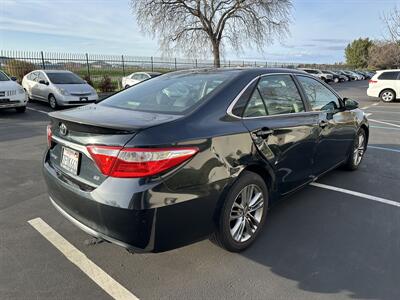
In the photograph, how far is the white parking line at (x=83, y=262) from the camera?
241 cm

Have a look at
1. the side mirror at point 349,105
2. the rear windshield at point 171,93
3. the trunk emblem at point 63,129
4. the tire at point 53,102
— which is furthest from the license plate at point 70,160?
the tire at point 53,102

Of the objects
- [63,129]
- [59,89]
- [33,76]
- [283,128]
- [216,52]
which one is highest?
[216,52]

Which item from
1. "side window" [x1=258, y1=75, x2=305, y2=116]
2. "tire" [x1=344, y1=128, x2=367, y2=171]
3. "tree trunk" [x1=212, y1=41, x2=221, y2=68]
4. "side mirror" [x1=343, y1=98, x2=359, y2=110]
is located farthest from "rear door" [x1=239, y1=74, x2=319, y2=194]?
"tree trunk" [x1=212, y1=41, x2=221, y2=68]

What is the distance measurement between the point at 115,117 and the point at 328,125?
2702 millimetres

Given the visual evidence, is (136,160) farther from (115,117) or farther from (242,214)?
(242,214)

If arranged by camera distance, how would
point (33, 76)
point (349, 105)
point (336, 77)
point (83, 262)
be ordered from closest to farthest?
point (83, 262), point (349, 105), point (33, 76), point (336, 77)

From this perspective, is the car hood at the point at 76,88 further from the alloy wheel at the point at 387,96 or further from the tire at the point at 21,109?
the alloy wheel at the point at 387,96

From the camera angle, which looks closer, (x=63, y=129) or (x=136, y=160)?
(x=136, y=160)

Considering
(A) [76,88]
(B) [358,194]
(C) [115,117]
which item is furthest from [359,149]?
(A) [76,88]

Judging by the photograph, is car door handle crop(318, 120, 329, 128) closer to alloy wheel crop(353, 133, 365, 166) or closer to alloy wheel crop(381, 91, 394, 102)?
alloy wheel crop(353, 133, 365, 166)

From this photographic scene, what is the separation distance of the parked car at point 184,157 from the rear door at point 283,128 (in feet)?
0.04

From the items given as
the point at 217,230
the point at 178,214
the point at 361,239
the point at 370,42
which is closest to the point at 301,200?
the point at 361,239

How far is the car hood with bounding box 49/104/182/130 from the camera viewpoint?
2277 mm

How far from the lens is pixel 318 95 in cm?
404
